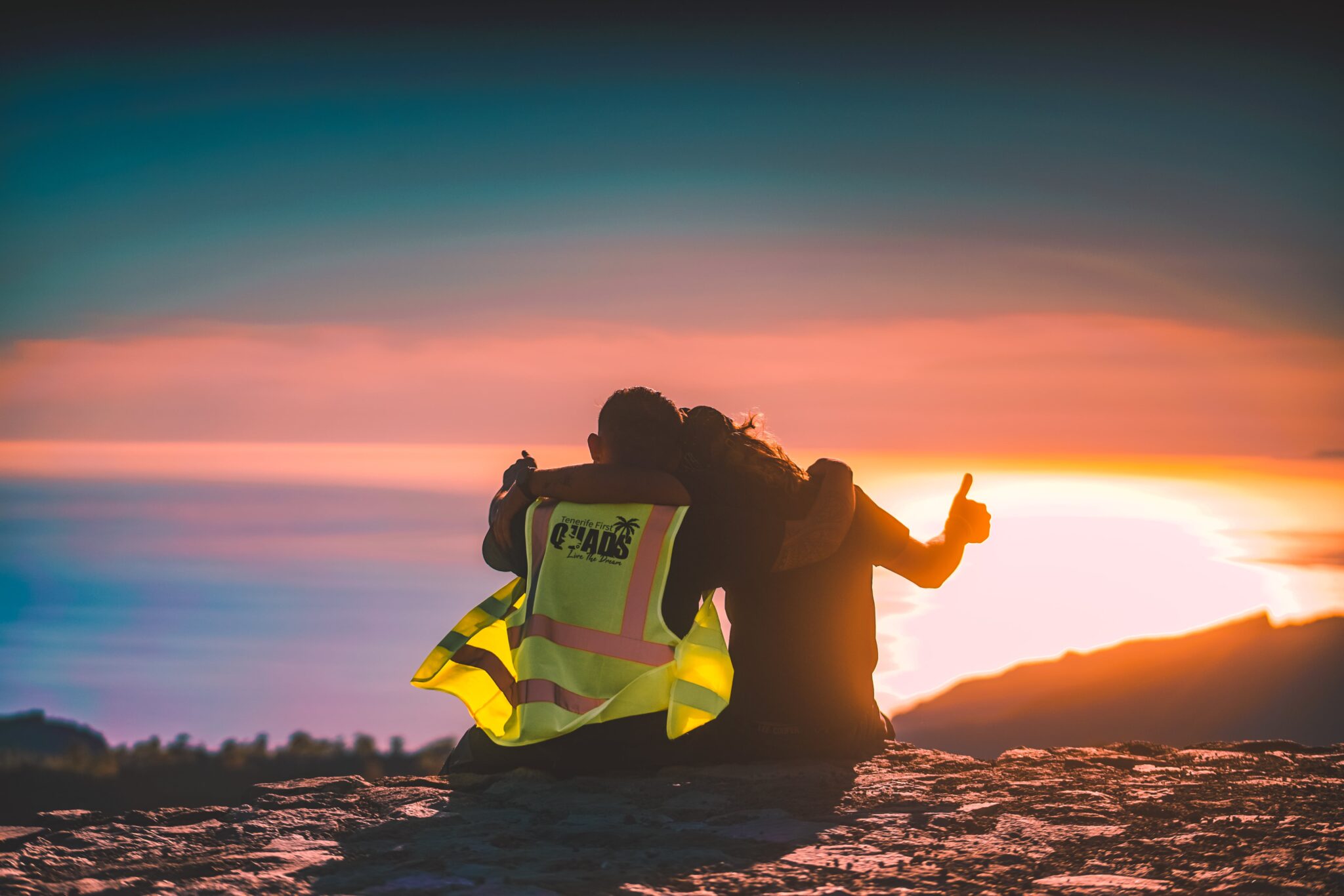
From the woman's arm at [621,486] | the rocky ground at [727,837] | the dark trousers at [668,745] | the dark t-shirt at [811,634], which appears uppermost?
the woman's arm at [621,486]

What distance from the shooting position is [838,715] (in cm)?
544

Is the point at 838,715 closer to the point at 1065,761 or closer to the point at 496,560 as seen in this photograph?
the point at 1065,761

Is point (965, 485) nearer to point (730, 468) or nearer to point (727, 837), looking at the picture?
point (730, 468)

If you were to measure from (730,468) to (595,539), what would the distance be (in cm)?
70

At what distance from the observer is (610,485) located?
4809 millimetres

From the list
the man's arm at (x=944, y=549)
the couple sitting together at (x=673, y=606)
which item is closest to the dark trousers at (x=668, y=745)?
the couple sitting together at (x=673, y=606)

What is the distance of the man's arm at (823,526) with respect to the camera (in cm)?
505

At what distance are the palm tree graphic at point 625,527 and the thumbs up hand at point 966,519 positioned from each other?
69.4 inches

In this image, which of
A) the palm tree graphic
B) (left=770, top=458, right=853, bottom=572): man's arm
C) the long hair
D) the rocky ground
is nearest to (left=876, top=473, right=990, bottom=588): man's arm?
(left=770, top=458, right=853, bottom=572): man's arm

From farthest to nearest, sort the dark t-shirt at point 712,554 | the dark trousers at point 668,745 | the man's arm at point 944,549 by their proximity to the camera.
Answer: the man's arm at point 944,549
the dark trousers at point 668,745
the dark t-shirt at point 712,554

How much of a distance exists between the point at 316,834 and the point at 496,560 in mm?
1576

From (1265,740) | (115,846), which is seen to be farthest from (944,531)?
(115,846)

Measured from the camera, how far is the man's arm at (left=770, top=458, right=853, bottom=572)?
505 cm

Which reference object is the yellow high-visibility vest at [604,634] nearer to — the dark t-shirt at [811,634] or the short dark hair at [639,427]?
the short dark hair at [639,427]
